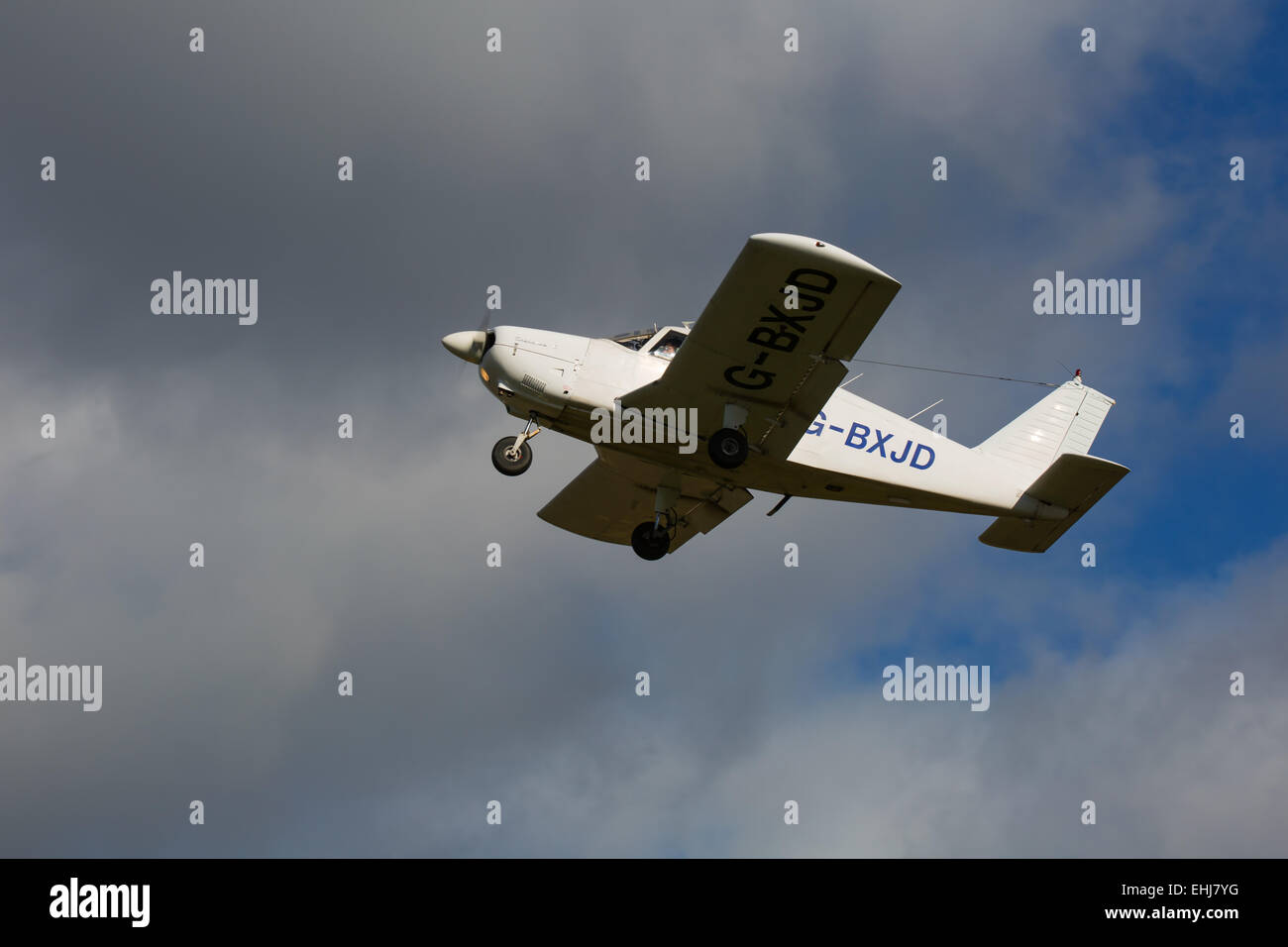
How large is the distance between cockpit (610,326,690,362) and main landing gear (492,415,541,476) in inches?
70.8

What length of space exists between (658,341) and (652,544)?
3.49 meters

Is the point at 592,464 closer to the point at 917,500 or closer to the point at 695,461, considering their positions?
the point at 695,461

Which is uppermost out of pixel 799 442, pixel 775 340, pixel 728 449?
pixel 775 340

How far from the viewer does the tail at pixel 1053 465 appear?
20438mm

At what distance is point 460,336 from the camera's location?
1916 cm

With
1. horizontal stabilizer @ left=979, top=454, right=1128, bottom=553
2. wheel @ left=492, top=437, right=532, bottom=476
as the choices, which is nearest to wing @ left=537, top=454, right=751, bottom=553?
wheel @ left=492, top=437, right=532, bottom=476

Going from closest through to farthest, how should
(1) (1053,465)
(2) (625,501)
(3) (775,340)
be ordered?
1. (3) (775,340)
2. (1) (1053,465)
3. (2) (625,501)

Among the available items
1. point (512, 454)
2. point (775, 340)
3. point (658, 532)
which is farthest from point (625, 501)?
point (775, 340)

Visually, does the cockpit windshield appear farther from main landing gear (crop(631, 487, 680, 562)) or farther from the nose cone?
main landing gear (crop(631, 487, 680, 562))

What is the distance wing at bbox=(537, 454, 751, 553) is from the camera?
837 inches

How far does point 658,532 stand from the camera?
2089 cm

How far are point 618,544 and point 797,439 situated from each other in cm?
544

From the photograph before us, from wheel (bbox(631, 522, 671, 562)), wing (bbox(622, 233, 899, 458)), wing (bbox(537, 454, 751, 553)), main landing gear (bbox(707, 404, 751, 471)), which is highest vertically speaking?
wing (bbox(622, 233, 899, 458))

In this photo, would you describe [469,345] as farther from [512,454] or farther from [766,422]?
[766,422]
